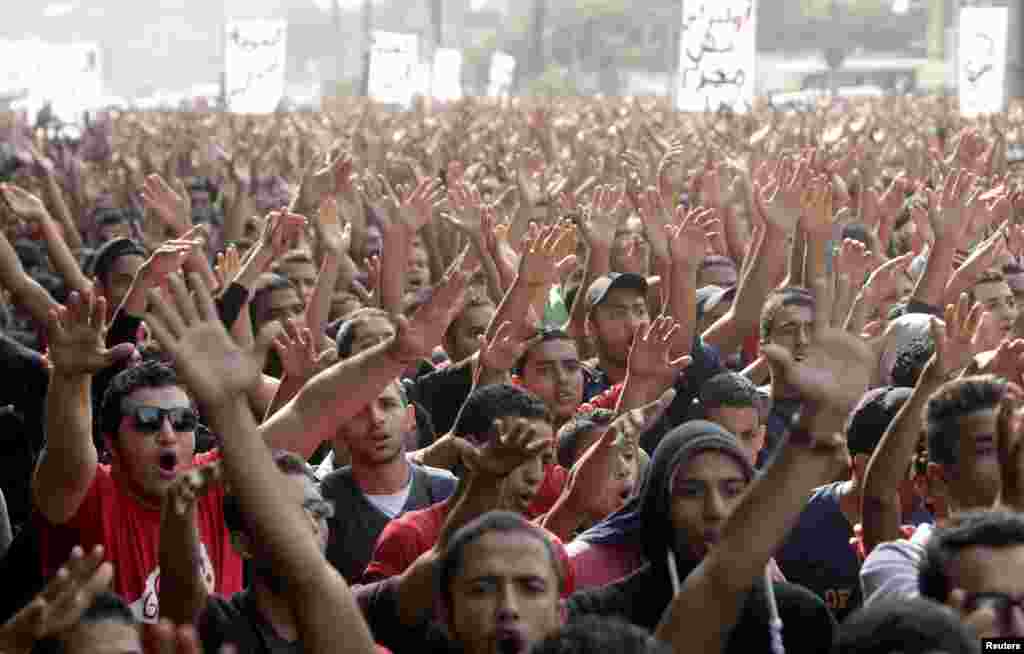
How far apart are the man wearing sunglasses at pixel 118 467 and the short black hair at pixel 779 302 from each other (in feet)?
7.80

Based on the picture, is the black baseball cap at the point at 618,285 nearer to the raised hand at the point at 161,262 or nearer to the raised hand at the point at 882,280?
the raised hand at the point at 882,280

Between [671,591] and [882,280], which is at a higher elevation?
[882,280]

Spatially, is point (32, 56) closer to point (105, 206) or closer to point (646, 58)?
point (105, 206)

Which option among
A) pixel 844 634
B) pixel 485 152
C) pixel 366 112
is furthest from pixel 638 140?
pixel 844 634

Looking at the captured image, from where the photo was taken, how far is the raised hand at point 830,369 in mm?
3678

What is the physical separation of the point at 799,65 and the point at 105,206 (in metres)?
62.4

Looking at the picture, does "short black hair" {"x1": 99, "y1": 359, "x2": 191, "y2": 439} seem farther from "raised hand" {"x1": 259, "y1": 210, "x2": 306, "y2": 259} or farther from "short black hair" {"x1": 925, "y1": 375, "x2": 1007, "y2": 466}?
"raised hand" {"x1": 259, "y1": 210, "x2": 306, "y2": 259}

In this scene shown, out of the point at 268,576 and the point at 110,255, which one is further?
the point at 110,255

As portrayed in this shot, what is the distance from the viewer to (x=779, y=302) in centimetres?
711

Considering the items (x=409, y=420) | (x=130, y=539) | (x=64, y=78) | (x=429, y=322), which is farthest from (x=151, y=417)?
(x=64, y=78)

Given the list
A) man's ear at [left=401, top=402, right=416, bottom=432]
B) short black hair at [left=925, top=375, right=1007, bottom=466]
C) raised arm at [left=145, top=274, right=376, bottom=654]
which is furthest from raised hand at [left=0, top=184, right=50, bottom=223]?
raised arm at [left=145, top=274, right=376, bottom=654]

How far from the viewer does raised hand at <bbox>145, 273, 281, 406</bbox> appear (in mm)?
3887

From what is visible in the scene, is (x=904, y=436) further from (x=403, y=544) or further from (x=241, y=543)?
(x=241, y=543)

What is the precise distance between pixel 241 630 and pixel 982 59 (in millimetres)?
15302
